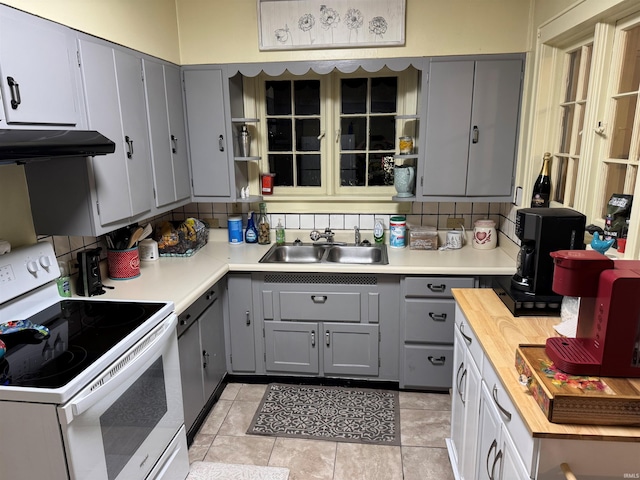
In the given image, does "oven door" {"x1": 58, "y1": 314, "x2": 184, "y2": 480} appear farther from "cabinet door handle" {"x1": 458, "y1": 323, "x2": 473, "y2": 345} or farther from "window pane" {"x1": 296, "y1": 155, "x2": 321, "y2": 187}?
"window pane" {"x1": 296, "y1": 155, "x2": 321, "y2": 187}

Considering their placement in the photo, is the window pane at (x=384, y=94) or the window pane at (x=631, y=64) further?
the window pane at (x=384, y=94)

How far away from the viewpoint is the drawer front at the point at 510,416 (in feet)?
3.86

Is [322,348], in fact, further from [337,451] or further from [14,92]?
[14,92]

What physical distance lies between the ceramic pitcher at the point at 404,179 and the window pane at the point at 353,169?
348 millimetres

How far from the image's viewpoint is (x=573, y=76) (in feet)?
7.72

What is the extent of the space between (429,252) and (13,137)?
2356 millimetres

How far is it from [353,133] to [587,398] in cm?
246

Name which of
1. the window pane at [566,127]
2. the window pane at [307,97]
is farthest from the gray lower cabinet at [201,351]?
the window pane at [566,127]

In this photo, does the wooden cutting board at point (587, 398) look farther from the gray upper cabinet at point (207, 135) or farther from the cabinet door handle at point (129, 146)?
the gray upper cabinet at point (207, 135)

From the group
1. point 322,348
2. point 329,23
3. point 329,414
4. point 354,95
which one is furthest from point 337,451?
point 329,23

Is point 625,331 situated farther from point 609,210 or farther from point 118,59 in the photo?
point 118,59

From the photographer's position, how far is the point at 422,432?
2482mm

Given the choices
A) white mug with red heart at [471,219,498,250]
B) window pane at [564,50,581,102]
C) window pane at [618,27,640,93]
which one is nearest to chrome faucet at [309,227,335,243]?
white mug with red heart at [471,219,498,250]

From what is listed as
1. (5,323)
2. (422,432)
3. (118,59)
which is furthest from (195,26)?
(422,432)
